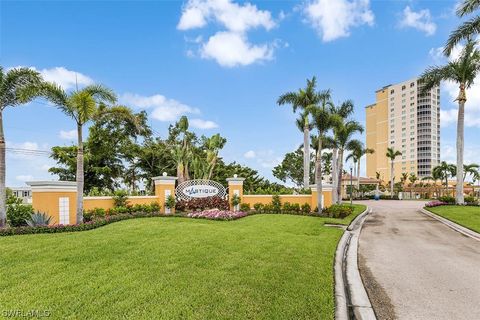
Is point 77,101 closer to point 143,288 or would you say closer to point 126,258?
point 126,258

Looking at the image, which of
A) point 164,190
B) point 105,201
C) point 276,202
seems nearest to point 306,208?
point 276,202

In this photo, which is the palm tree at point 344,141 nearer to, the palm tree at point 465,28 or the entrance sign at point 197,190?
the palm tree at point 465,28

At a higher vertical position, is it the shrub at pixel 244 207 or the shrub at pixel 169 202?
the shrub at pixel 169 202

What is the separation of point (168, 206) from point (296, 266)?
553 inches

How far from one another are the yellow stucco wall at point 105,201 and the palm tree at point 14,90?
16.9 feet

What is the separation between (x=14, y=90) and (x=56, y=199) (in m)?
5.01

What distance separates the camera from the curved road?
17.1 feet

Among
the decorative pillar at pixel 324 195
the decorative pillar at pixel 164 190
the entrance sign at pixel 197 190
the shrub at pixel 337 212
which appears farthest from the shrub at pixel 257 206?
the decorative pillar at pixel 164 190

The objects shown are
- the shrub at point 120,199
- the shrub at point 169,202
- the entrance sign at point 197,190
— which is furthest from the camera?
the entrance sign at point 197,190

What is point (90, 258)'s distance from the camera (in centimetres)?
710

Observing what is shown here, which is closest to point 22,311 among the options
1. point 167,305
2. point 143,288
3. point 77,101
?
point 143,288

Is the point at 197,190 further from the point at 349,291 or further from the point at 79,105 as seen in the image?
the point at 349,291

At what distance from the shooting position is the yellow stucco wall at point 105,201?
17.0 meters

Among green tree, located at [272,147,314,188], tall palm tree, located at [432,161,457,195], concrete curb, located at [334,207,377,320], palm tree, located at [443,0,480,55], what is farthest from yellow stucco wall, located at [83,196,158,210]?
tall palm tree, located at [432,161,457,195]
